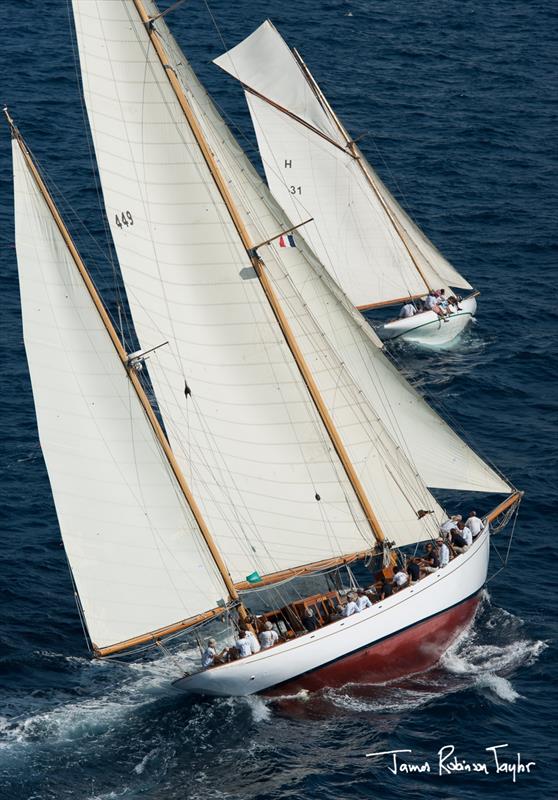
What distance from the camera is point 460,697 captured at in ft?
→ 176

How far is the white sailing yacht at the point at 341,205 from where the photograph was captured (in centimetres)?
7919

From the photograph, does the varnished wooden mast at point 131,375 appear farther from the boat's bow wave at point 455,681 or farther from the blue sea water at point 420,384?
the boat's bow wave at point 455,681

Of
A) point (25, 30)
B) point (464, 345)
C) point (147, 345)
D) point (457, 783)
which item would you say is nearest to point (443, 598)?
point (457, 783)

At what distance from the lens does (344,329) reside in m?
57.4

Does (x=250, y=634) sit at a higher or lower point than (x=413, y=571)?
lower

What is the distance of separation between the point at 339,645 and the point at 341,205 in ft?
116

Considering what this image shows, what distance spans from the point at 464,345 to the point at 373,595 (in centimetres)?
2876

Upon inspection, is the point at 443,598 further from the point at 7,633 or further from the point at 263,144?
the point at 263,144

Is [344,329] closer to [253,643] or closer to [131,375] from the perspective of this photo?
[131,375]

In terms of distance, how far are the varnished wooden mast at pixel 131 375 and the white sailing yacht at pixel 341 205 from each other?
93.5 ft

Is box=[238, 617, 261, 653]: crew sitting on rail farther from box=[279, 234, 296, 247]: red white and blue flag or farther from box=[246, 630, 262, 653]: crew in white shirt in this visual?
box=[279, 234, 296, 247]: red white and blue flag

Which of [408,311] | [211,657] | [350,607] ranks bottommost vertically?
[211,657]

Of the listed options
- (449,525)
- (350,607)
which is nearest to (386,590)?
(350,607)

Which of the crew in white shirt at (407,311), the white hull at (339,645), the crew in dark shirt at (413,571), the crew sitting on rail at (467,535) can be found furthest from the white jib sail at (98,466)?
the crew in white shirt at (407,311)
